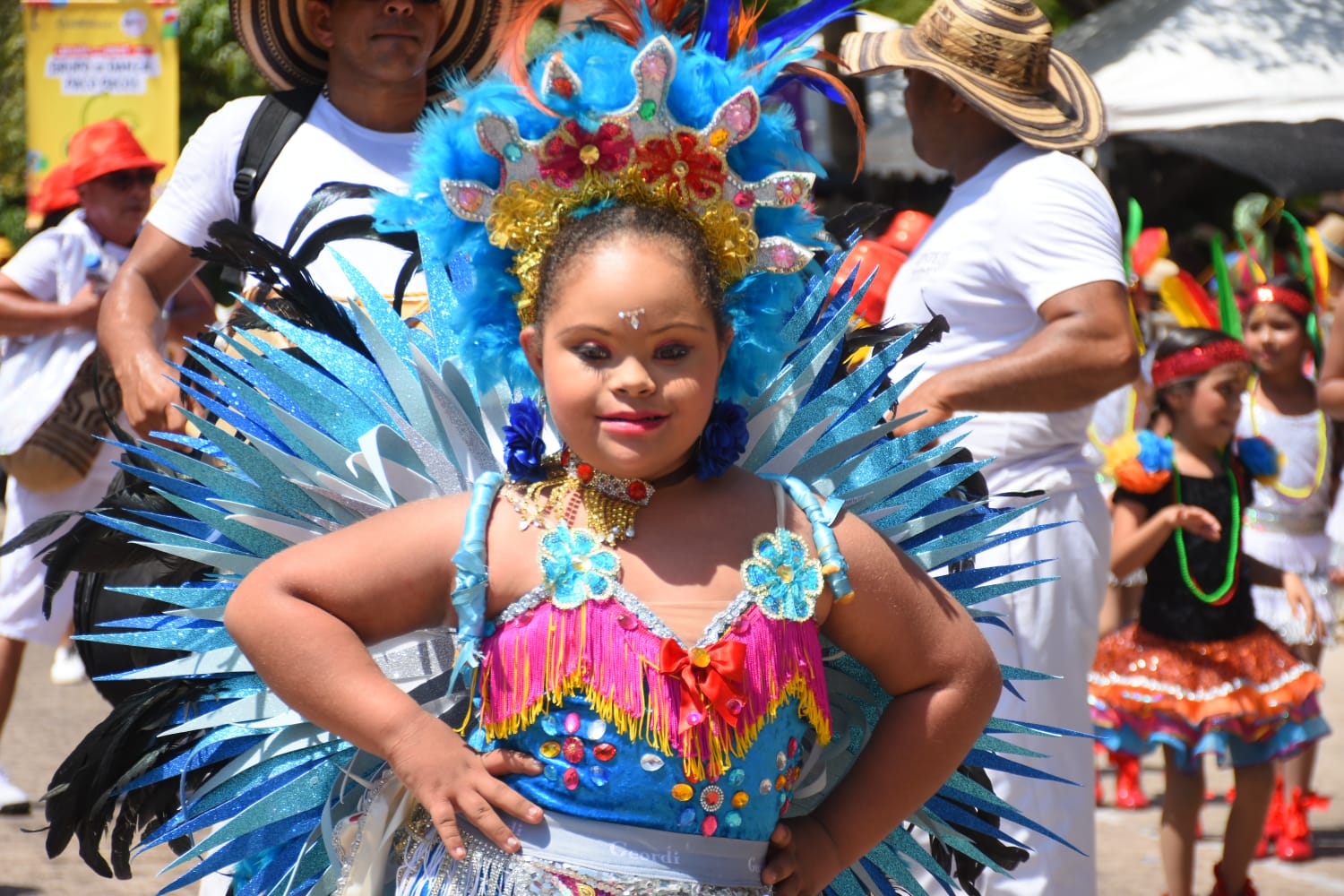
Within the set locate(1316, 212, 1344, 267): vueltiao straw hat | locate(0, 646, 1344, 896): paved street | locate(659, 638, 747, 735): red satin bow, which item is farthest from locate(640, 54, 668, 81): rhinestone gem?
locate(1316, 212, 1344, 267): vueltiao straw hat

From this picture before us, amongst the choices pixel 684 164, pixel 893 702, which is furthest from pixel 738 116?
pixel 893 702

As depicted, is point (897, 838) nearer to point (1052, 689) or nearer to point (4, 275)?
point (1052, 689)

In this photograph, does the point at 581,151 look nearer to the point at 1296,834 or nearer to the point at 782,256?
the point at 782,256

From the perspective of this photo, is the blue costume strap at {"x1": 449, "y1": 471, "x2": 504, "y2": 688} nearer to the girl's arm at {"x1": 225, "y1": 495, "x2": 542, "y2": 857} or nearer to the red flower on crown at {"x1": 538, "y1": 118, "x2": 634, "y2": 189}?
the girl's arm at {"x1": 225, "y1": 495, "x2": 542, "y2": 857}

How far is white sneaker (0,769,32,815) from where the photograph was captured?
17.9 ft

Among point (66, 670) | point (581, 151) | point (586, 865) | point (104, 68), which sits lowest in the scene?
point (66, 670)

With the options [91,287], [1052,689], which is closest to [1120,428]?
[1052,689]

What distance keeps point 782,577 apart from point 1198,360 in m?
3.89

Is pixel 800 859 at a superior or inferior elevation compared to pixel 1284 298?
superior

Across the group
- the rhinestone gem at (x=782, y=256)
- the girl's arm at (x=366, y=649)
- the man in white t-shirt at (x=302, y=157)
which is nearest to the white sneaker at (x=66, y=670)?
the man in white t-shirt at (x=302, y=157)

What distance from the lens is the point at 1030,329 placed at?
3963 mm

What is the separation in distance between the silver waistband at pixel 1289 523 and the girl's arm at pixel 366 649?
17.3 feet

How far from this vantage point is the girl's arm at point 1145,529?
5379 mm

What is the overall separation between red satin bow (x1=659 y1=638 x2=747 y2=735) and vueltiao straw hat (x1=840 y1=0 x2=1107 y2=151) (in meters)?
2.31
